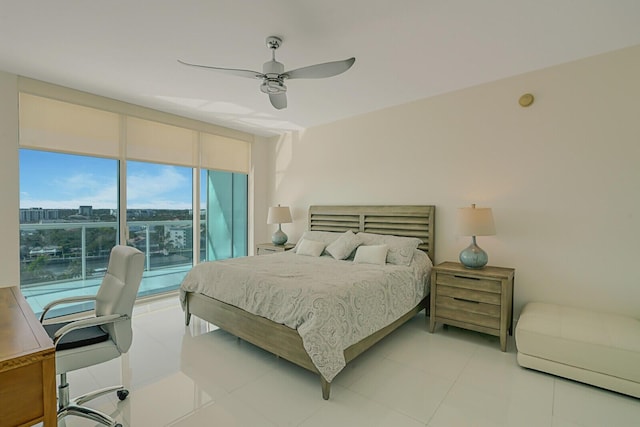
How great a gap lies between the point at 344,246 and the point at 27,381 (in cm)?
315

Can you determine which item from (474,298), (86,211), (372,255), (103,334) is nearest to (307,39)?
(372,255)

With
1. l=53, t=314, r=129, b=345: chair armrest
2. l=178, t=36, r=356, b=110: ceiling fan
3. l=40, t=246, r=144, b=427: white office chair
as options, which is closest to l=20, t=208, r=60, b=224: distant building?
l=40, t=246, r=144, b=427: white office chair

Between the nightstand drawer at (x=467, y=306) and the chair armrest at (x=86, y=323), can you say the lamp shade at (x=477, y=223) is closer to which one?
the nightstand drawer at (x=467, y=306)

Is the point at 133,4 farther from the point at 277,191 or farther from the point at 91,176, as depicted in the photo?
the point at 277,191

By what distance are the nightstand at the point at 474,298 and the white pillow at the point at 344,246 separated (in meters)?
1.05

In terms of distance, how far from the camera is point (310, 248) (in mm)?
4168

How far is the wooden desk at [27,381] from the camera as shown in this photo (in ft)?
3.49

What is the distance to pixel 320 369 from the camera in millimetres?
2123

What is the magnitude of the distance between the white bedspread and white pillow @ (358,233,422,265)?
11 cm

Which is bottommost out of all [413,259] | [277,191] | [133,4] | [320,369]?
[320,369]

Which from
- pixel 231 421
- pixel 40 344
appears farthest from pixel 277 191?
pixel 40 344

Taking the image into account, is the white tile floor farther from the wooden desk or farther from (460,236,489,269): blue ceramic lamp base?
the wooden desk

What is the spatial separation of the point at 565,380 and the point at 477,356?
0.64 m

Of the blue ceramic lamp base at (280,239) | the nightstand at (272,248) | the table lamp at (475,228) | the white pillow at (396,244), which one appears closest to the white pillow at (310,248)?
the white pillow at (396,244)
